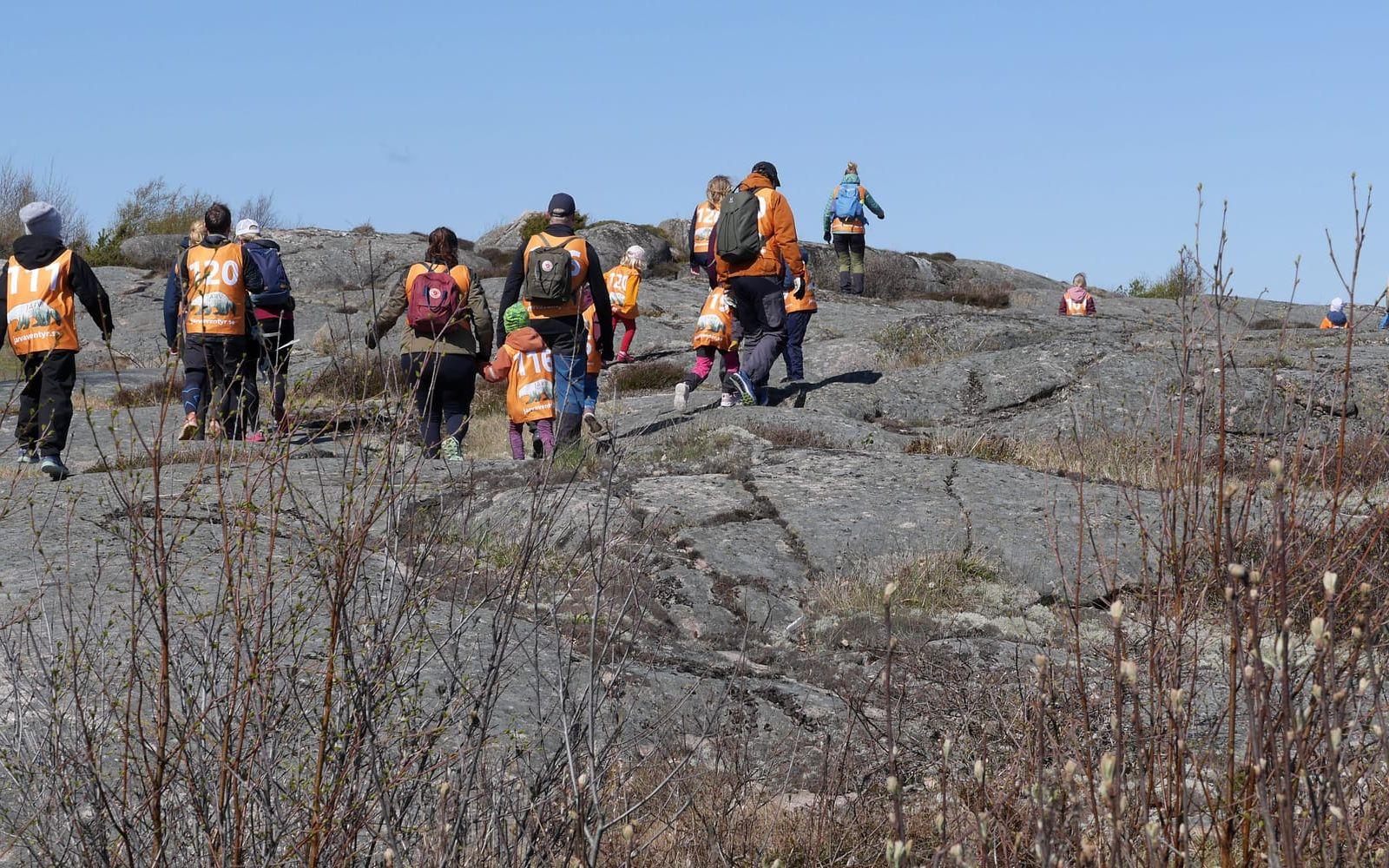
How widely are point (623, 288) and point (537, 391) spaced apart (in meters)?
4.92

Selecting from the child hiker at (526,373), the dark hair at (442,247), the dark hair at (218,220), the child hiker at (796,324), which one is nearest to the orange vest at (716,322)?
the child hiker at (796,324)

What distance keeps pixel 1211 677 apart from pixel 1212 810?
207cm

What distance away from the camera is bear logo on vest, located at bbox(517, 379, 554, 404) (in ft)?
27.4

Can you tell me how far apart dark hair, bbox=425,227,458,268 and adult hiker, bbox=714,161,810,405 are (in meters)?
2.31

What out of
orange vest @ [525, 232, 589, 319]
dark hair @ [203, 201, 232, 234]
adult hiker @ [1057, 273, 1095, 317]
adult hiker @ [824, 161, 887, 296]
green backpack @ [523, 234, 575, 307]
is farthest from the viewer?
adult hiker @ [1057, 273, 1095, 317]

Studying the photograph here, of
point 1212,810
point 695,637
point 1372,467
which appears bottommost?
point 695,637

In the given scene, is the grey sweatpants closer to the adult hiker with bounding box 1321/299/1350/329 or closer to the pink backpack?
the pink backpack

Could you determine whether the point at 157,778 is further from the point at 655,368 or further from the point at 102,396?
the point at 102,396

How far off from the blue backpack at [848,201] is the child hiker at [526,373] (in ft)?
37.1

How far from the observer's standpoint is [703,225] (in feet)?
37.2

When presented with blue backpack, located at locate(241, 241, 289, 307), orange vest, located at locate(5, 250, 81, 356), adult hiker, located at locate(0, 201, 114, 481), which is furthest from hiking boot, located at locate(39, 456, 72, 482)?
blue backpack, located at locate(241, 241, 289, 307)

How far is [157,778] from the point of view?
7.09 feet

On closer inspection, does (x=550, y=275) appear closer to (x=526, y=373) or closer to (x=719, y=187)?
(x=526, y=373)

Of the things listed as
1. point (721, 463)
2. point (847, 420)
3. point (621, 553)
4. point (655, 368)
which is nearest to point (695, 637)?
point (621, 553)
